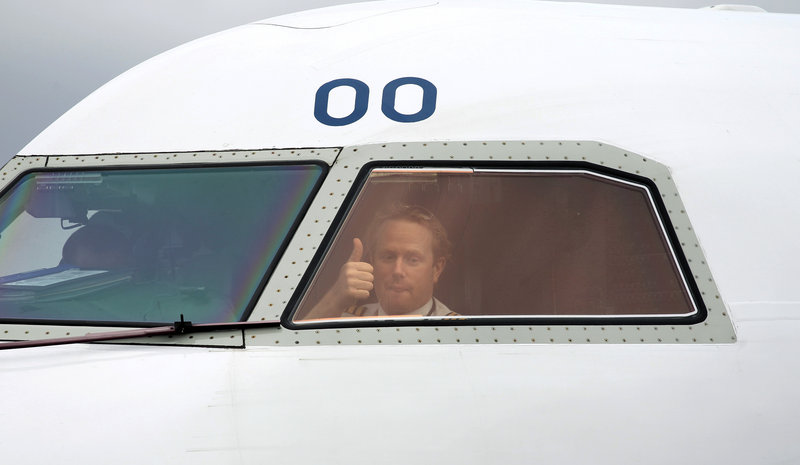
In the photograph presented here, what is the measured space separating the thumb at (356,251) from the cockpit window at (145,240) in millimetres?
335

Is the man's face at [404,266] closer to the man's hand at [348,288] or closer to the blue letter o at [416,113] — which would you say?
the man's hand at [348,288]

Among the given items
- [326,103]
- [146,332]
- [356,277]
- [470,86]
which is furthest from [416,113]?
[146,332]

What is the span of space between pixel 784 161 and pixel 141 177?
3.63 m

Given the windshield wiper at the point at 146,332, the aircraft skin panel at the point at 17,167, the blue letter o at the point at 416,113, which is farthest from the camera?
the aircraft skin panel at the point at 17,167

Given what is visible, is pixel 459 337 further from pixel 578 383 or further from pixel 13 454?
pixel 13 454

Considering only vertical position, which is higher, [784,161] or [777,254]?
[784,161]

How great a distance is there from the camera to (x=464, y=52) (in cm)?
435

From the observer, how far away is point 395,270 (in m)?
3.78

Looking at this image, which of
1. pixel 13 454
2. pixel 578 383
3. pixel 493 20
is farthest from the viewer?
pixel 493 20

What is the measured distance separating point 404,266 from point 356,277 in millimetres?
260

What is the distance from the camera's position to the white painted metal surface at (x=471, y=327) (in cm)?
327

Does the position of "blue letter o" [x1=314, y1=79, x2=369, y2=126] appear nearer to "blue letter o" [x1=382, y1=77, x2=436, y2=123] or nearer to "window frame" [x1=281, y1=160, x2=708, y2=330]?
"blue letter o" [x1=382, y1=77, x2=436, y2=123]

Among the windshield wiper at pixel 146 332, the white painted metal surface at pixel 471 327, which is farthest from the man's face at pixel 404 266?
the windshield wiper at pixel 146 332

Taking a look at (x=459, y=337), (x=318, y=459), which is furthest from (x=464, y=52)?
(x=318, y=459)
